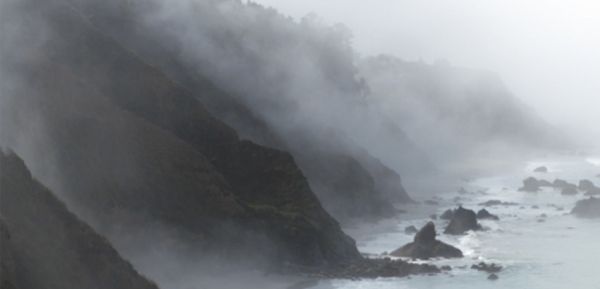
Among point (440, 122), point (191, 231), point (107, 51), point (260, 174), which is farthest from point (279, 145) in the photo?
point (440, 122)

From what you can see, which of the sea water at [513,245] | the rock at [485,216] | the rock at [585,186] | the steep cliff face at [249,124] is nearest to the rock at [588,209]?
the sea water at [513,245]

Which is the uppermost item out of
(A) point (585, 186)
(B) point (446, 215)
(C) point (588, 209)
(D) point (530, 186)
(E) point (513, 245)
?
(A) point (585, 186)

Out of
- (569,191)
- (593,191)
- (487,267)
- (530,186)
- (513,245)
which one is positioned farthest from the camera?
(530,186)

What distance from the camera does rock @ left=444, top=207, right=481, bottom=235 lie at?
164ft

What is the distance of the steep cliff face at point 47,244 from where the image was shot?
15297 millimetres

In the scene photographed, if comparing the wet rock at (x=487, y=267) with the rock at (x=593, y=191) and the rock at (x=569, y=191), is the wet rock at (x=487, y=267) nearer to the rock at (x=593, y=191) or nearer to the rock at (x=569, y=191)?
the rock at (x=593, y=191)

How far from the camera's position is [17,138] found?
2608cm

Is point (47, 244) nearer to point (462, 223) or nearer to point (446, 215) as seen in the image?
point (462, 223)

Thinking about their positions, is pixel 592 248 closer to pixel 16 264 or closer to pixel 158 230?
pixel 158 230

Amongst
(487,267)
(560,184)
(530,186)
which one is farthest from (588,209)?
(487,267)

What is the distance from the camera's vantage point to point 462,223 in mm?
50625

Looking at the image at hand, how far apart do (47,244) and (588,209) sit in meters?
57.5

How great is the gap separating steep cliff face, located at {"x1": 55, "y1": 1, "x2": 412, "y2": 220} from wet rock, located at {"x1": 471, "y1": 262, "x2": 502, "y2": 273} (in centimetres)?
1445

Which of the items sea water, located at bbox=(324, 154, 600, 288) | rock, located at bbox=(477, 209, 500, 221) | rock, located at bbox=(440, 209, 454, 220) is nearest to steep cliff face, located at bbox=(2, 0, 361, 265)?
sea water, located at bbox=(324, 154, 600, 288)
